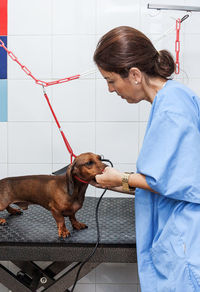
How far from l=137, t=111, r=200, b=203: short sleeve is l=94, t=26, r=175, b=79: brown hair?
0.58ft

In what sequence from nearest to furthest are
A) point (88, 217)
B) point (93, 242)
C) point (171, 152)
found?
1. point (171, 152)
2. point (93, 242)
3. point (88, 217)

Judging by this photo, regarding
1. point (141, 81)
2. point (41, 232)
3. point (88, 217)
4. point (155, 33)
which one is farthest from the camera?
point (155, 33)

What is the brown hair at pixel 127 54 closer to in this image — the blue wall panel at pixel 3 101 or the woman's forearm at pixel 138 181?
the woman's forearm at pixel 138 181

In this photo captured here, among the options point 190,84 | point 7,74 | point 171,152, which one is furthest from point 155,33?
point 171,152

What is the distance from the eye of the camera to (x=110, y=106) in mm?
1881

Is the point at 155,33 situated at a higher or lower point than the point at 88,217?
higher

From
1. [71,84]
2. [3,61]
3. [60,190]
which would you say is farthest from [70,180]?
[3,61]

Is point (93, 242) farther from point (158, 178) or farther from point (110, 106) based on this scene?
point (110, 106)

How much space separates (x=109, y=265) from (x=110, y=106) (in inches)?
38.9

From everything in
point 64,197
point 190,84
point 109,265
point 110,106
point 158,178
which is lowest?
point 109,265

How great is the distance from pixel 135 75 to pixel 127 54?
0.07 metres

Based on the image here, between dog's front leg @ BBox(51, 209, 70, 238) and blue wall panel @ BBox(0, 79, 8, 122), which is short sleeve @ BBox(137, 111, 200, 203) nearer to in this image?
dog's front leg @ BBox(51, 209, 70, 238)

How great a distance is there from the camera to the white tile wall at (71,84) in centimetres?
183

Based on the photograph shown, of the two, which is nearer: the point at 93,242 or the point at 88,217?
the point at 93,242
